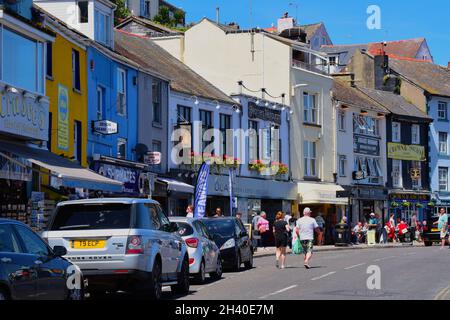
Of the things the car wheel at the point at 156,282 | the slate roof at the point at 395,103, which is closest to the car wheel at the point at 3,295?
the car wheel at the point at 156,282

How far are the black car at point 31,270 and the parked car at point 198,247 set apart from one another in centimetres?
741

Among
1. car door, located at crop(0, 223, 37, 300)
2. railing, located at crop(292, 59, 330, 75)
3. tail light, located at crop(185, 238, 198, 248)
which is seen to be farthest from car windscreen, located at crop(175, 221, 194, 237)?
railing, located at crop(292, 59, 330, 75)

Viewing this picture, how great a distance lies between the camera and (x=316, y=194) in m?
53.9

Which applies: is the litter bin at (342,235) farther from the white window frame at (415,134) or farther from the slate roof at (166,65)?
the white window frame at (415,134)

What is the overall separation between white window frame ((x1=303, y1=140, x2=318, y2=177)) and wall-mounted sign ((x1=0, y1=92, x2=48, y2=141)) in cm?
3009

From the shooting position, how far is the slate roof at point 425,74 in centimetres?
7112

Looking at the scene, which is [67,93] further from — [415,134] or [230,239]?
[415,134]

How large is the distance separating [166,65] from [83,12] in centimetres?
1121

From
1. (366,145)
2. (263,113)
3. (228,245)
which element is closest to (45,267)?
(228,245)

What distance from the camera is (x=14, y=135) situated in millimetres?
25578

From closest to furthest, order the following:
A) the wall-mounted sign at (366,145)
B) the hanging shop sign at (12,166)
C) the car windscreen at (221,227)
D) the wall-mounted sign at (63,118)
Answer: the hanging shop sign at (12,166) < the car windscreen at (221,227) < the wall-mounted sign at (63,118) < the wall-mounted sign at (366,145)
